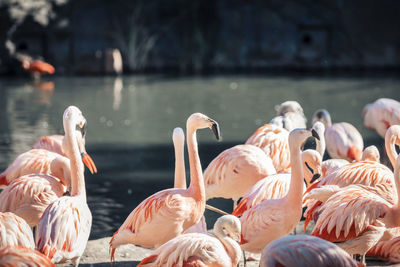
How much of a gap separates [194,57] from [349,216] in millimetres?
15382

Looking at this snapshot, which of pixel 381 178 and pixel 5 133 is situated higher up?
pixel 381 178

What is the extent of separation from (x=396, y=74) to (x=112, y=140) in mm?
11376

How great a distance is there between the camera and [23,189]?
3379 millimetres

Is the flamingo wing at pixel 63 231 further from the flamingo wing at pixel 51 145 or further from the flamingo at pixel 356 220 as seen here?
the flamingo wing at pixel 51 145

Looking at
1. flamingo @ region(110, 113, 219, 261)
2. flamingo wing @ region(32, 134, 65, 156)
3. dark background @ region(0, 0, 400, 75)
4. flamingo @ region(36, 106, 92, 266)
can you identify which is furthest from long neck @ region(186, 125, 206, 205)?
dark background @ region(0, 0, 400, 75)

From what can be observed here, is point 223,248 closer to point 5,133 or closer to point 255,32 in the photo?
point 5,133

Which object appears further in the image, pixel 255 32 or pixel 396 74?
pixel 255 32

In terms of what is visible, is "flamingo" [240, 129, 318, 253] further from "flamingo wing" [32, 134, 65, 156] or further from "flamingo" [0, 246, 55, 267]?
"flamingo wing" [32, 134, 65, 156]

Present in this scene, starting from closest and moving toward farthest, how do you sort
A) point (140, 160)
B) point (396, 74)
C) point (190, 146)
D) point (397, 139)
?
1. point (190, 146)
2. point (397, 139)
3. point (140, 160)
4. point (396, 74)

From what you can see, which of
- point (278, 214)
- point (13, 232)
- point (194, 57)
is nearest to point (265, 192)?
point (278, 214)

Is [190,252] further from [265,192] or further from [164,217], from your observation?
[265,192]

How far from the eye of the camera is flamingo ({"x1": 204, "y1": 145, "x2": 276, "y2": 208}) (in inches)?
152

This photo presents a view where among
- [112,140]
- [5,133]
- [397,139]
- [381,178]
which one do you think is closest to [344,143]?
[397,139]

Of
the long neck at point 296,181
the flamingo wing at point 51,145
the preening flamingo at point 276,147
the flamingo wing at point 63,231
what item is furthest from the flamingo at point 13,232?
the preening flamingo at point 276,147
